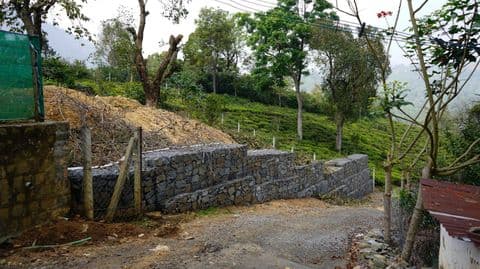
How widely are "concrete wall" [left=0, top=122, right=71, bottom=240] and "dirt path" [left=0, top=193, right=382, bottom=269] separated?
59 centimetres

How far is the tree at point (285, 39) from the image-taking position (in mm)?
26172

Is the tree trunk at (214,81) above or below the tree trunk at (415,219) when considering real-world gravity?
above

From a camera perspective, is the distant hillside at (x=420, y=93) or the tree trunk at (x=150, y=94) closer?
the distant hillside at (x=420, y=93)

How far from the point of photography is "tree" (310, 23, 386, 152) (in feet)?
79.6

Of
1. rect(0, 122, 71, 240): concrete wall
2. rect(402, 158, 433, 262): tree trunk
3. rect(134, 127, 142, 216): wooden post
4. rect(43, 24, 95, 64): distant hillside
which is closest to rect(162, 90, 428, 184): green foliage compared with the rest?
rect(43, 24, 95, 64): distant hillside

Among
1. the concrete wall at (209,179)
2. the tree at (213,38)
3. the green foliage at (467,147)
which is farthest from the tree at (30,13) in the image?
the tree at (213,38)

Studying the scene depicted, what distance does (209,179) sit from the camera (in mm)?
9617

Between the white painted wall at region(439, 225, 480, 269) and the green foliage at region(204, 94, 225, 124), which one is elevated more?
the green foliage at region(204, 94, 225, 124)

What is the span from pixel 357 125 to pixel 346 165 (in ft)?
64.4

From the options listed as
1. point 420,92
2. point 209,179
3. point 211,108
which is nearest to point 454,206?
point 420,92

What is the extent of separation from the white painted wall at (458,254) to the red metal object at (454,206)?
0.29m

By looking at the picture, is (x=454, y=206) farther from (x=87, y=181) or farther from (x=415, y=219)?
(x=87, y=181)

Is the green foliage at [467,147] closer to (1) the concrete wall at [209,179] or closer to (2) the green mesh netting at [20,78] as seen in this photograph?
(1) the concrete wall at [209,179]

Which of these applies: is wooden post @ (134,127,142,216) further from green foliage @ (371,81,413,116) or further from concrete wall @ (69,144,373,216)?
green foliage @ (371,81,413,116)
